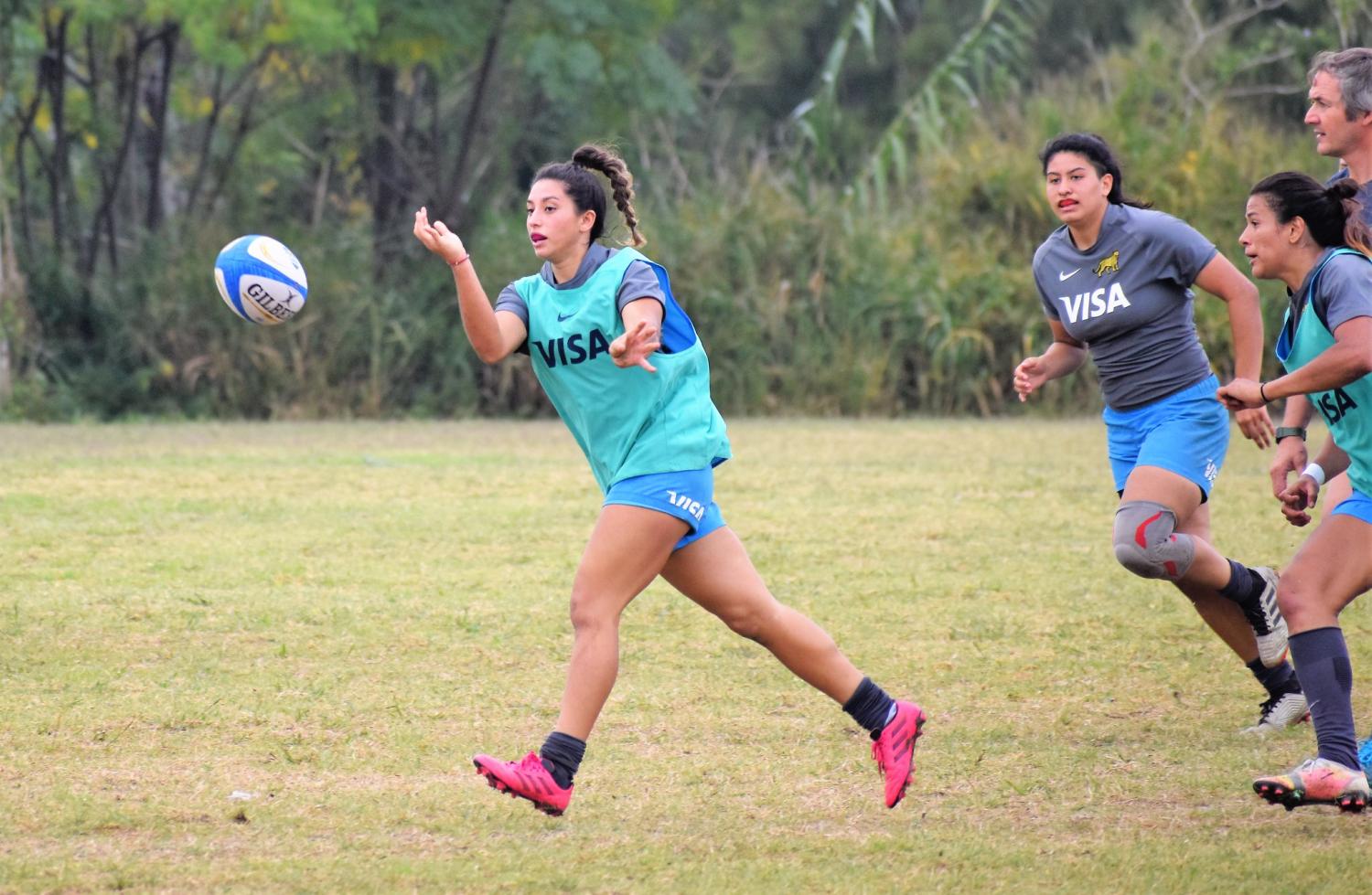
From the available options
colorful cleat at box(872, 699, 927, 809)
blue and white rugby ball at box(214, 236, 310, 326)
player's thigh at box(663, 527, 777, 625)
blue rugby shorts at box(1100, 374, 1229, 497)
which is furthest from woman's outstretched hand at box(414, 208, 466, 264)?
blue rugby shorts at box(1100, 374, 1229, 497)

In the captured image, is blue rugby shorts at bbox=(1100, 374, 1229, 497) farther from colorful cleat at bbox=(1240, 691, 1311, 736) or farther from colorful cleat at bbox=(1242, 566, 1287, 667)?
colorful cleat at bbox=(1240, 691, 1311, 736)

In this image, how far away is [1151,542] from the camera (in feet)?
18.2

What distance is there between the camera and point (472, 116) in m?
21.0

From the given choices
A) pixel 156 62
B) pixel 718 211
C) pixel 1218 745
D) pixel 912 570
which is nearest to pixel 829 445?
pixel 718 211

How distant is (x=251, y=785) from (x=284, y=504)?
644 cm

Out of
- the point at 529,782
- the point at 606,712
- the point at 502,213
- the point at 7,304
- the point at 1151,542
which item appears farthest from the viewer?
the point at 502,213

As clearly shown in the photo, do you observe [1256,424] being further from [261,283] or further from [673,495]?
[261,283]

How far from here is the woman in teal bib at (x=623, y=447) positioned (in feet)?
15.8

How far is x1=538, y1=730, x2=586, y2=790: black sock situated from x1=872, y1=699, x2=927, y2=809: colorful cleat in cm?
87

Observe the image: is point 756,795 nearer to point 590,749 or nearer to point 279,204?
point 590,749

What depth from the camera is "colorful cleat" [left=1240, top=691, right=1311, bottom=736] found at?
5863mm

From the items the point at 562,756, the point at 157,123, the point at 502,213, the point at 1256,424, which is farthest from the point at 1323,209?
the point at 157,123

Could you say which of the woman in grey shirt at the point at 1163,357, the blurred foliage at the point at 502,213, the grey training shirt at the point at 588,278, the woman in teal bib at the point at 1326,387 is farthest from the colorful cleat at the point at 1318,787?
the blurred foliage at the point at 502,213

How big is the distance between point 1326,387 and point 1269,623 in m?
1.34
